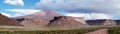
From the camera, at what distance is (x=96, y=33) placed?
42531mm

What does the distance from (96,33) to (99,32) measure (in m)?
0.66

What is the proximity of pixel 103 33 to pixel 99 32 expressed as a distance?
77 centimetres

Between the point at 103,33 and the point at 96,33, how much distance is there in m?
1.39

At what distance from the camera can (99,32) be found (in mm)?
42938

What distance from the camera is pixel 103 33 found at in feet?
142
